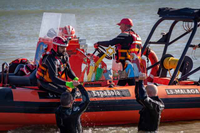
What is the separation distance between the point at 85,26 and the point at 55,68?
49.0 ft

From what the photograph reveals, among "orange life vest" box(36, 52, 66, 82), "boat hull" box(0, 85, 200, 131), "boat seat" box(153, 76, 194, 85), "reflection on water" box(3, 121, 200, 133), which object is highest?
"orange life vest" box(36, 52, 66, 82)

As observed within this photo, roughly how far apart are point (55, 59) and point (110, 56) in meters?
1.35

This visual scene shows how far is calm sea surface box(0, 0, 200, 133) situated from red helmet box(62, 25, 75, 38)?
1682mm

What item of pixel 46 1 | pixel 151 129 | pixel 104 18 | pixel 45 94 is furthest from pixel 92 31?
pixel 46 1

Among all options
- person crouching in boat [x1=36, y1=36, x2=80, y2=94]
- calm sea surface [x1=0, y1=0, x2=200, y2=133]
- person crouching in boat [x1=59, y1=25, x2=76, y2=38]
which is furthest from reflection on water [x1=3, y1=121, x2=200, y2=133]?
person crouching in boat [x1=59, y1=25, x2=76, y2=38]

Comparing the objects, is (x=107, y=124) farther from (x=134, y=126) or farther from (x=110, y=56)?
(x=110, y=56)

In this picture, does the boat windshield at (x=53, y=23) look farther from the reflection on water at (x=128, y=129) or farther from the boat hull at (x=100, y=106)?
the reflection on water at (x=128, y=129)

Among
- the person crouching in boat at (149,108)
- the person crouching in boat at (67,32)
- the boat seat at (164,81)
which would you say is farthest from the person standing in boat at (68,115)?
the boat seat at (164,81)

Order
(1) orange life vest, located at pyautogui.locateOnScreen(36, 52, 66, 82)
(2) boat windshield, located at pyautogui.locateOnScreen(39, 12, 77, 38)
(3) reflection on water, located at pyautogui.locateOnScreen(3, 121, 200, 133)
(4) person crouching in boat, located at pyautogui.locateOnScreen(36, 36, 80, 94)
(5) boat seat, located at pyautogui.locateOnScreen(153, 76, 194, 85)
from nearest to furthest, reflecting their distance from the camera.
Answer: (4) person crouching in boat, located at pyautogui.locateOnScreen(36, 36, 80, 94) < (1) orange life vest, located at pyautogui.locateOnScreen(36, 52, 66, 82) < (3) reflection on water, located at pyautogui.locateOnScreen(3, 121, 200, 133) < (2) boat windshield, located at pyautogui.locateOnScreen(39, 12, 77, 38) < (5) boat seat, located at pyautogui.locateOnScreen(153, 76, 194, 85)

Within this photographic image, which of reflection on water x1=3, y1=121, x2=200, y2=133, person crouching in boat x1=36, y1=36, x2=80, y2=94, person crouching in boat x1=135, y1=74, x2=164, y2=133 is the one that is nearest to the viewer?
person crouching in boat x1=135, y1=74, x2=164, y2=133

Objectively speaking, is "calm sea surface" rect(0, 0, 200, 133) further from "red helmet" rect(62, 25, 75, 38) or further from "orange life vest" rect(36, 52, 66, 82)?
"red helmet" rect(62, 25, 75, 38)

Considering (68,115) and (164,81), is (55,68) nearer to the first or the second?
(68,115)

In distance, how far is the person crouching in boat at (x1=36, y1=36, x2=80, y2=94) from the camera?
6.20 metres

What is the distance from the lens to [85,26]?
2103cm
